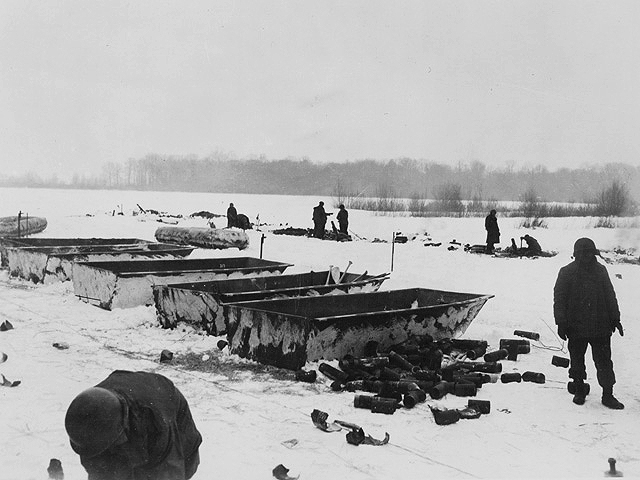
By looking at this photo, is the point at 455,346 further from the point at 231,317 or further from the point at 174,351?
the point at 174,351

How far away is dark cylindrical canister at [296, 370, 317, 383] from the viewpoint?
7.48m

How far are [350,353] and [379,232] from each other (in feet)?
80.2

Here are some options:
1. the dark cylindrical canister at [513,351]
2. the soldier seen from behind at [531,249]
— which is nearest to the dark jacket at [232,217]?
the soldier seen from behind at [531,249]

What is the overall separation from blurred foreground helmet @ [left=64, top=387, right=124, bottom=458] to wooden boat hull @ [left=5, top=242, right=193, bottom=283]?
11926 mm

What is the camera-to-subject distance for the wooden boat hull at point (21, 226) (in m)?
26.0

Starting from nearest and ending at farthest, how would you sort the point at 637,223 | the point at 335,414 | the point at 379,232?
the point at 335,414
the point at 637,223
the point at 379,232

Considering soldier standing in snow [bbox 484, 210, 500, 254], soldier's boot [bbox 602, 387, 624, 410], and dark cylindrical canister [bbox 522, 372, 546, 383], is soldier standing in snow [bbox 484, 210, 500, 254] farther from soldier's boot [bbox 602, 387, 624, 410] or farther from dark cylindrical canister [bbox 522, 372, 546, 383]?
soldier's boot [bbox 602, 387, 624, 410]

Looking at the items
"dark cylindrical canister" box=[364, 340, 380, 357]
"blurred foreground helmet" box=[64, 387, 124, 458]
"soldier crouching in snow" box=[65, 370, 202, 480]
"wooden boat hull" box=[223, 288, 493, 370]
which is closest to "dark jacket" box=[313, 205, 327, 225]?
"wooden boat hull" box=[223, 288, 493, 370]

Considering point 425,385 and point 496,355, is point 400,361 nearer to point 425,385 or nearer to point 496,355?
point 425,385

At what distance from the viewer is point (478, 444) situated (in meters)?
5.66

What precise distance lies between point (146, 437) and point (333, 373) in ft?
15.9

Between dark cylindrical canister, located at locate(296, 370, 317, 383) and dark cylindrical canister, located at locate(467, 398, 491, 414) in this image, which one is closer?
dark cylindrical canister, located at locate(467, 398, 491, 414)

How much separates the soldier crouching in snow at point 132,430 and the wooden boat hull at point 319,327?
483 cm

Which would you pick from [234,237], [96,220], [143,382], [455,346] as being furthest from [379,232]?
[143,382]
